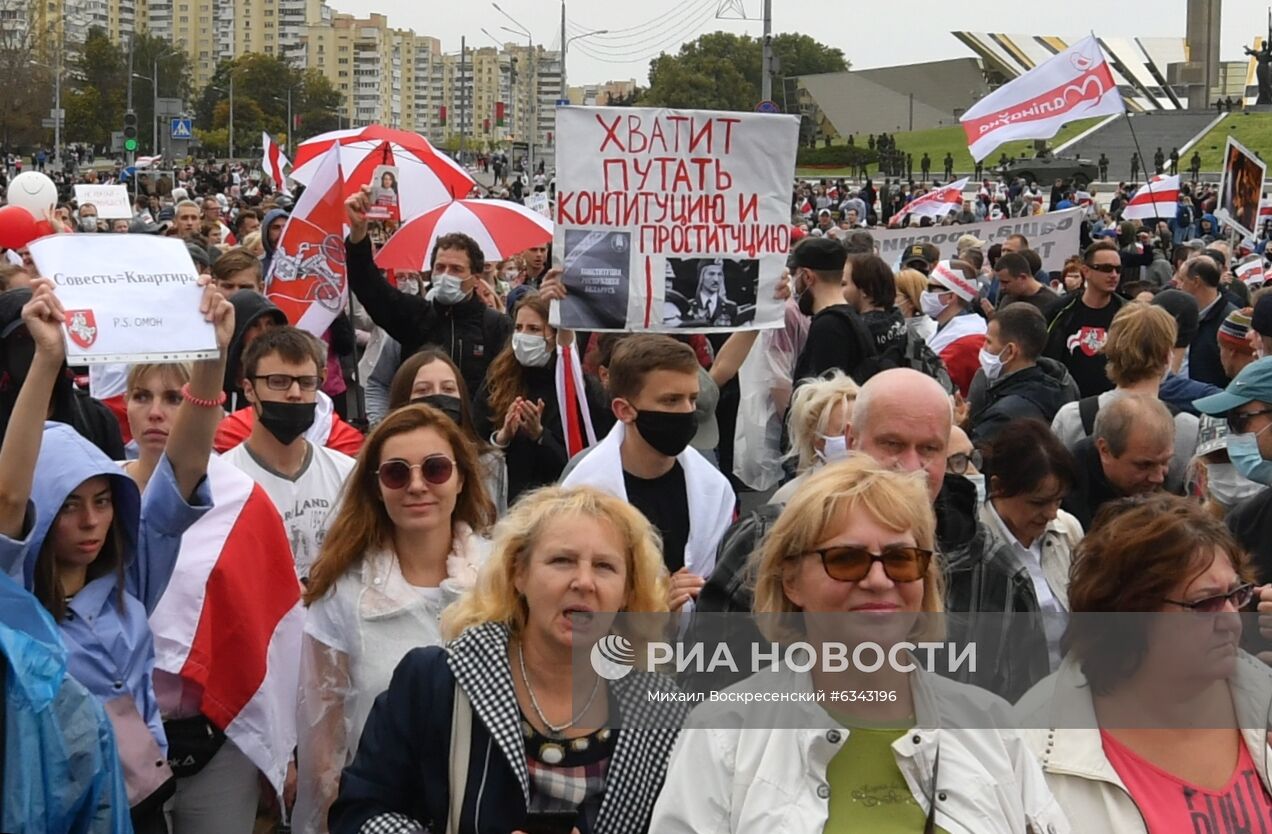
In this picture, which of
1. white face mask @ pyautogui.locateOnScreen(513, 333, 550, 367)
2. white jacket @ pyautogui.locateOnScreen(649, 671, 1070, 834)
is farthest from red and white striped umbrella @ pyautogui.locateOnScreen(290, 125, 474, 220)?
white jacket @ pyautogui.locateOnScreen(649, 671, 1070, 834)

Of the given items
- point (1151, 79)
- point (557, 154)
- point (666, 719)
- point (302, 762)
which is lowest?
point (302, 762)

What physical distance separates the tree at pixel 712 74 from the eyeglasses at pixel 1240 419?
93106 millimetres

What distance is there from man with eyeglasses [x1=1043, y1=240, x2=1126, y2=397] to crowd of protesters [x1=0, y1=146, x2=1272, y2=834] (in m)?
1.97

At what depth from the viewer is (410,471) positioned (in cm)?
414

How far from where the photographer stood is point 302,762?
13.4 ft

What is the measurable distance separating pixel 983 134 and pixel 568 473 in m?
9.77

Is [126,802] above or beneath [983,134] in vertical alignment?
beneath

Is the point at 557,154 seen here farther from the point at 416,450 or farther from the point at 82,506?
the point at 82,506

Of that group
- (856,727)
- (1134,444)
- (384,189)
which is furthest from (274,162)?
(856,727)

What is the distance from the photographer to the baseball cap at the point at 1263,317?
6.62 m

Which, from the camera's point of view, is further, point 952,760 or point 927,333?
point 927,333

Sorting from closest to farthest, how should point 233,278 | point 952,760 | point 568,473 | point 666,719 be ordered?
1. point 952,760
2. point 666,719
3. point 568,473
4. point 233,278

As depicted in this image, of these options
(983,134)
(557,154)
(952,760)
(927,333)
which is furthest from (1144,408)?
(983,134)

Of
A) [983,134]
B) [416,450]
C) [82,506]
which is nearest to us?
[82,506]
